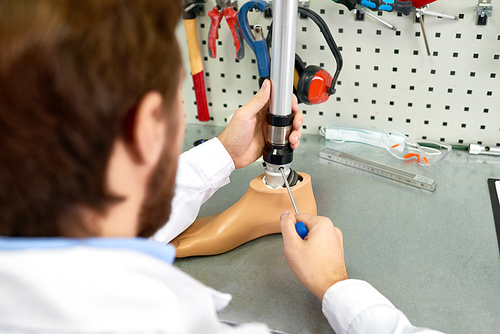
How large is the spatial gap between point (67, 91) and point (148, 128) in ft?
0.24

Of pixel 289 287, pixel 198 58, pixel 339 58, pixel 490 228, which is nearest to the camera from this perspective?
pixel 289 287

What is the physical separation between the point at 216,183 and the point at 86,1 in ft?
1.83

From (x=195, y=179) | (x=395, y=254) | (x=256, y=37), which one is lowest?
(x=395, y=254)

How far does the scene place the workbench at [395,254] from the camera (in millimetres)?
615

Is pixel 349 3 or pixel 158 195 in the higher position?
pixel 349 3

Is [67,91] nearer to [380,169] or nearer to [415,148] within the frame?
[380,169]

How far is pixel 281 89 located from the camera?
70 cm

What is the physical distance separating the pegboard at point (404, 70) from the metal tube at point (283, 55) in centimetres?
44

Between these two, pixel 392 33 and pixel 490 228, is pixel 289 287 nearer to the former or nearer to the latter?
pixel 490 228

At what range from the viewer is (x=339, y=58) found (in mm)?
956

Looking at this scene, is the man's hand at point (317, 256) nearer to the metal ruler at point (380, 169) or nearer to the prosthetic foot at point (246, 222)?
the prosthetic foot at point (246, 222)

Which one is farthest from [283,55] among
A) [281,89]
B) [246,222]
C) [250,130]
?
[246,222]

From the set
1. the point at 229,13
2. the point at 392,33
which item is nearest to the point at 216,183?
Result: the point at 229,13

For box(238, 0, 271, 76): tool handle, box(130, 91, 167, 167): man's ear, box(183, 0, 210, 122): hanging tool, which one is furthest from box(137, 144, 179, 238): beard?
box(183, 0, 210, 122): hanging tool
